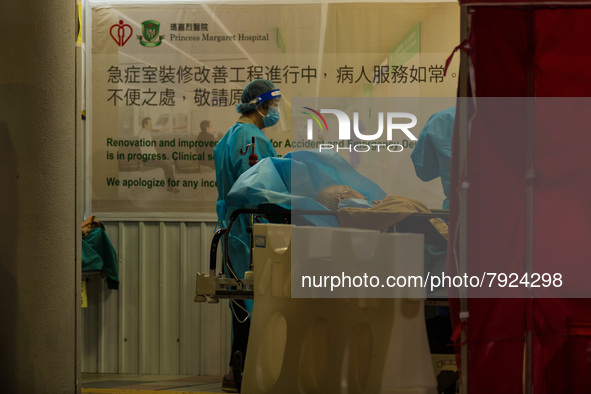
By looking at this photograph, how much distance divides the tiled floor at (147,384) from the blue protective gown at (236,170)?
3.06 feet

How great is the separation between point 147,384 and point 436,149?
8.89ft

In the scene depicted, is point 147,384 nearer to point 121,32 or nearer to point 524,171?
point 121,32

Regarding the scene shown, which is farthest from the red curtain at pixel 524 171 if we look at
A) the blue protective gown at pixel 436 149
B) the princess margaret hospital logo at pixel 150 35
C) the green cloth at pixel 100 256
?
the princess margaret hospital logo at pixel 150 35

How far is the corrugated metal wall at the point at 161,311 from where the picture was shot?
5.28 meters

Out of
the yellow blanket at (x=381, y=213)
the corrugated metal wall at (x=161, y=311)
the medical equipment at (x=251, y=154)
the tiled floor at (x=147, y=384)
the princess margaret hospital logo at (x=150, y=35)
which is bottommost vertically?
the tiled floor at (x=147, y=384)

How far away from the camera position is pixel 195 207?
5270 millimetres

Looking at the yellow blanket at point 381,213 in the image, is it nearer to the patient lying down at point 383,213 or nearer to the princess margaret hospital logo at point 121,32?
the patient lying down at point 383,213

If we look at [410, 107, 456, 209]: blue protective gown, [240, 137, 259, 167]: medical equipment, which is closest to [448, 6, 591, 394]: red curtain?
[410, 107, 456, 209]: blue protective gown

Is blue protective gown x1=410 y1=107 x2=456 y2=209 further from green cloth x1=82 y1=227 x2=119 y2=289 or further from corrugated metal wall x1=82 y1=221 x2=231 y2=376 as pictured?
green cloth x1=82 y1=227 x2=119 y2=289

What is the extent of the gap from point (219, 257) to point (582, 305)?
11.4ft

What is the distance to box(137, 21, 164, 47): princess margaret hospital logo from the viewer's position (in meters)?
5.27

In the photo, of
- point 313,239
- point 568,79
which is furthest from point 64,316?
point 568,79

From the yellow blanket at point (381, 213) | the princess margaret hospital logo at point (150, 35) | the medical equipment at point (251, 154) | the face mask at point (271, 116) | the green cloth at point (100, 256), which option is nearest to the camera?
the yellow blanket at point (381, 213)

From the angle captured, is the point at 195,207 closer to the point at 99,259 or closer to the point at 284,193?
the point at 99,259
